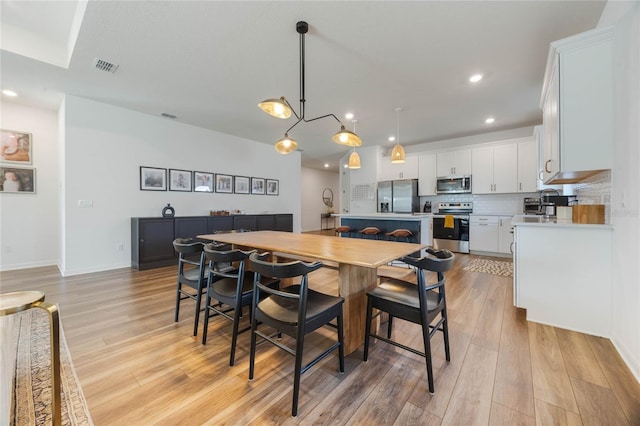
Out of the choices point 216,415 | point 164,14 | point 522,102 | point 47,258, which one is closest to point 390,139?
point 522,102

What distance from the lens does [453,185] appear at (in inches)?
232

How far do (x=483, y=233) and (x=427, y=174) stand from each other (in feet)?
6.02

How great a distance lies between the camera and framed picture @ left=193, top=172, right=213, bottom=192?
5.29 metres

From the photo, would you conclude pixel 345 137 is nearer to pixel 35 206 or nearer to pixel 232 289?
pixel 232 289

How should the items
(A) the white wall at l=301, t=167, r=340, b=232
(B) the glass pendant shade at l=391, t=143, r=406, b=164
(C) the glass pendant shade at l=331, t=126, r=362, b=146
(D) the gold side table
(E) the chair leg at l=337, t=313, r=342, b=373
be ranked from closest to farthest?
(D) the gold side table < (E) the chair leg at l=337, t=313, r=342, b=373 < (C) the glass pendant shade at l=331, t=126, r=362, b=146 < (B) the glass pendant shade at l=391, t=143, r=406, b=164 < (A) the white wall at l=301, t=167, r=340, b=232

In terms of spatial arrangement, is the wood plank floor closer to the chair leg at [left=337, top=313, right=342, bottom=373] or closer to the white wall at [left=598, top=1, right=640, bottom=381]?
the chair leg at [left=337, top=313, right=342, bottom=373]

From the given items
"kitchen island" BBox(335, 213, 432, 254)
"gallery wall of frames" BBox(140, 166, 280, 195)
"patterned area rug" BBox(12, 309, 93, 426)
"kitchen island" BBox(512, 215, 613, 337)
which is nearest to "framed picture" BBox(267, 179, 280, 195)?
"gallery wall of frames" BBox(140, 166, 280, 195)

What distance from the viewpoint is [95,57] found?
2863mm

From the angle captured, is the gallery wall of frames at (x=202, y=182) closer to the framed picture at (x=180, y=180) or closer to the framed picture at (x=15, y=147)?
the framed picture at (x=180, y=180)

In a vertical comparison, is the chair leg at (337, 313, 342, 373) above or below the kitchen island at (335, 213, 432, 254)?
below

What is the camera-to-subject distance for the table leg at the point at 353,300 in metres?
1.84

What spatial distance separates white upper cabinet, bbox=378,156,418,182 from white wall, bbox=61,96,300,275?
4.11 meters

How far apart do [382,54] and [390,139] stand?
3.68 meters

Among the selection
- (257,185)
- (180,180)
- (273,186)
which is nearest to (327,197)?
(273,186)
